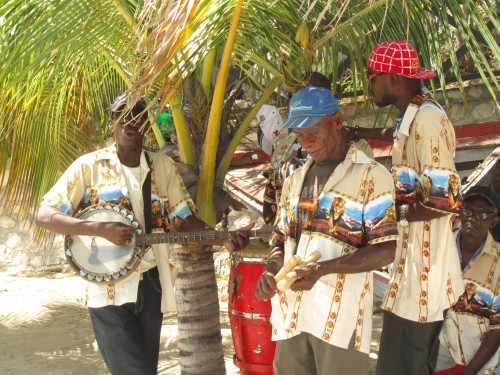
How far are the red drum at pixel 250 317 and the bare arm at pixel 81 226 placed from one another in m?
0.91

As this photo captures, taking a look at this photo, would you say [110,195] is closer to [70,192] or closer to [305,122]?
[70,192]

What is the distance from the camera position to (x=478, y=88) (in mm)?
6832

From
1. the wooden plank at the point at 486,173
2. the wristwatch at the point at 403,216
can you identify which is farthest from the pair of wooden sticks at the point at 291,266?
the wooden plank at the point at 486,173

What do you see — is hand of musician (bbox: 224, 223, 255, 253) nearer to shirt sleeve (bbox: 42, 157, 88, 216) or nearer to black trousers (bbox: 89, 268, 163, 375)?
black trousers (bbox: 89, 268, 163, 375)

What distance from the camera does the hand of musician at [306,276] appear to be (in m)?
3.07

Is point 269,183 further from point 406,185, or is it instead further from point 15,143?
point 15,143

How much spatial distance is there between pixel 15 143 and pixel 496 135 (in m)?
3.68

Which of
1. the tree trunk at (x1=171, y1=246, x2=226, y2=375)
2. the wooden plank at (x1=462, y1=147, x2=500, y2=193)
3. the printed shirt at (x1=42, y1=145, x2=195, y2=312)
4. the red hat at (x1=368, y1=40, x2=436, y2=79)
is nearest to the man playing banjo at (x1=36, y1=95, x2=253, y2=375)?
the printed shirt at (x1=42, y1=145, x2=195, y2=312)

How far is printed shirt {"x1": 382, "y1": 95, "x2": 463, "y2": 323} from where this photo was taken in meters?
3.66

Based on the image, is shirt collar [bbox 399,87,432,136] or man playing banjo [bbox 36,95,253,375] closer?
shirt collar [bbox 399,87,432,136]

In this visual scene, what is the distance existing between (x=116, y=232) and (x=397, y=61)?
1.60 metres

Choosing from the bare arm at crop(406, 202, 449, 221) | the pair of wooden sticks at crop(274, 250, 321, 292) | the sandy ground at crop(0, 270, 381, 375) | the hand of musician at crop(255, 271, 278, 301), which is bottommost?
the sandy ground at crop(0, 270, 381, 375)

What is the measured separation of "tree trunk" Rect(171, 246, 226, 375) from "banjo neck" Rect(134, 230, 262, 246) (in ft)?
1.82

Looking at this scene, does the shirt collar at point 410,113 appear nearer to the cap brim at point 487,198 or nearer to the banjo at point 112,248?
the cap brim at point 487,198
